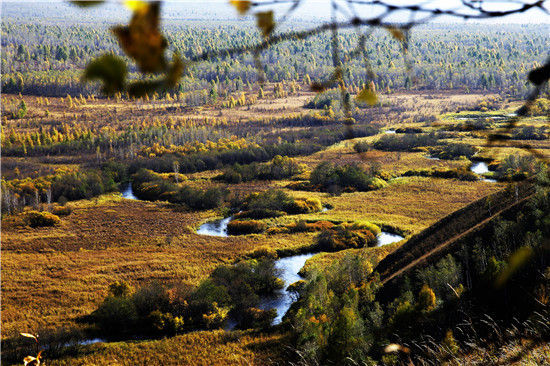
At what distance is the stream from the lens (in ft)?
76.5

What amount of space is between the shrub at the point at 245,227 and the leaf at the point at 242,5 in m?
35.1

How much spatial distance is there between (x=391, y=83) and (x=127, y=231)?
11739cm

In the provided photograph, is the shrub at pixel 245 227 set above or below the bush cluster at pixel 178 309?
below

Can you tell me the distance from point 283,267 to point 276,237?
547 cm

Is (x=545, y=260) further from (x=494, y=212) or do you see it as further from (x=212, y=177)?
(x=212, y=177)

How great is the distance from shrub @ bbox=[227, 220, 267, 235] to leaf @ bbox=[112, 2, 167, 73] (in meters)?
35.3

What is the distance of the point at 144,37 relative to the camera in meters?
1.12

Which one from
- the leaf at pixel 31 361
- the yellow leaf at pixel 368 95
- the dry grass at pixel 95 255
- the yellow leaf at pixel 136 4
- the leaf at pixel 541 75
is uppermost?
the yellow leaf at pixel 136 4

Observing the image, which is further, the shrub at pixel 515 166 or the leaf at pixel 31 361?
the shrub at pixel 515 166

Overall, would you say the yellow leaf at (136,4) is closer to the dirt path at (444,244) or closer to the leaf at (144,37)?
the leaf at (144,37)

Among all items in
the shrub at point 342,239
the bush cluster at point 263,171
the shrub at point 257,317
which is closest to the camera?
the shrub at point 257,317

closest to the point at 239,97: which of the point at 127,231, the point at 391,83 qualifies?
the point at 391,83

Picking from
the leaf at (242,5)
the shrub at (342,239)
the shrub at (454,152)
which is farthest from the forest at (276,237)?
the shrub at (454,152)

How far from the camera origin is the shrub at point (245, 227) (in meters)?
36.5
